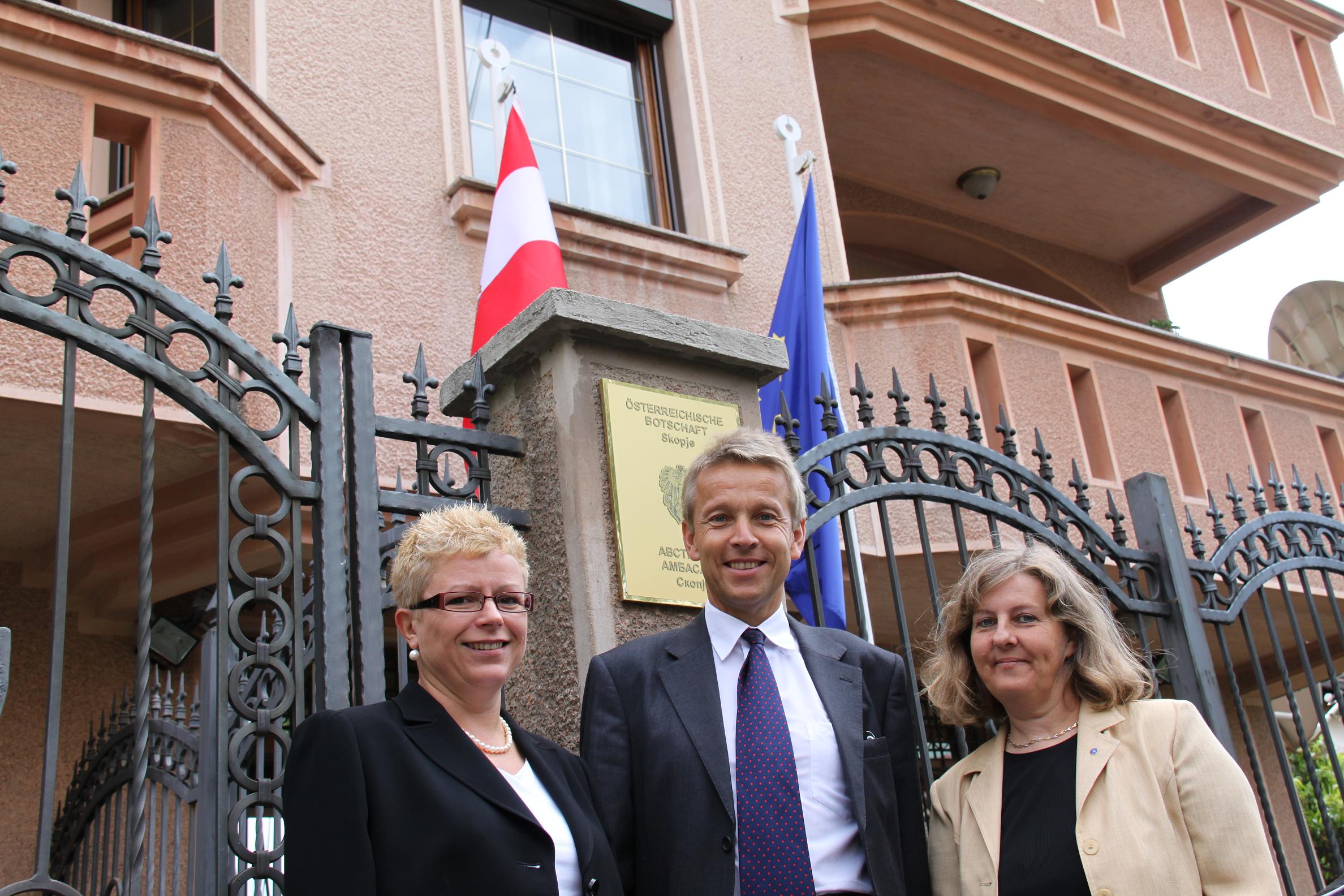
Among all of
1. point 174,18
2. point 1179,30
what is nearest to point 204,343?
point 174,18

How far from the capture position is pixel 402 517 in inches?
140

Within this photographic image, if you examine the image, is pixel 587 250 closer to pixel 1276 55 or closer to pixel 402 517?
pixel 402 517

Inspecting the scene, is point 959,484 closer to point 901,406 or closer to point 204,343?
point 901,406

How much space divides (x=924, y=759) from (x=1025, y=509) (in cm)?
127

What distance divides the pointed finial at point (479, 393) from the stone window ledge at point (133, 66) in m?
2.73

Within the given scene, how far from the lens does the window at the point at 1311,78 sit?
1216 centimetres

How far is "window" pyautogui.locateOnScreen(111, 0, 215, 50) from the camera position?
7.18 meters

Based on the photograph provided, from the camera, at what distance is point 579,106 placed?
27.0ft

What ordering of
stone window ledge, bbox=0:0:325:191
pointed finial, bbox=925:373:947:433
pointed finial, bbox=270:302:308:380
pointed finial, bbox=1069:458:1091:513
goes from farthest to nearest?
stone window ledge, bbox=0:0:325:191 → pointed finial, bbox=1069:458:1091:513 → pointed finial, bbox=925:373:947:433 → pointed finial, bbox=270:302:308:380

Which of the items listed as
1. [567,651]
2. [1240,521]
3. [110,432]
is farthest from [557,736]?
[1240,521]

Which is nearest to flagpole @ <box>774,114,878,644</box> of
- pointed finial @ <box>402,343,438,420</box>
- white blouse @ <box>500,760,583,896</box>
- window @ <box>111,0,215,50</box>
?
pointed finial @ <box>402,343,438,420</box>

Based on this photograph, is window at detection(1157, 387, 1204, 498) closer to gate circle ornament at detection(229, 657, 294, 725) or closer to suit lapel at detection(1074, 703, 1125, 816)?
suit lapel at detection(1074, 703, 1125, 816)

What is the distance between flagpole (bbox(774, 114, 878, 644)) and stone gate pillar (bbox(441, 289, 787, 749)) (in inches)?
27.8

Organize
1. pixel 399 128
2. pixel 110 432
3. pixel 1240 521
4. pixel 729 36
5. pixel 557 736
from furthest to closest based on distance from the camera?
1. pixel 729 36
2. pixel 399 128
3. pixel 1240 521
4. pixel 110 432
5. pixel 557 736
